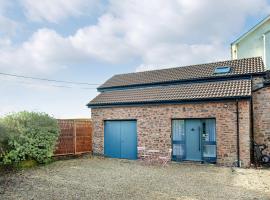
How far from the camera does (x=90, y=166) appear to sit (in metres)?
15.4

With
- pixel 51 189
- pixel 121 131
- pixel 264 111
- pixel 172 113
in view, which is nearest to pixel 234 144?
pixel 264 111

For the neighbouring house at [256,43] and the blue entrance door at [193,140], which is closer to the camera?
the blue entrance door at [193,140]

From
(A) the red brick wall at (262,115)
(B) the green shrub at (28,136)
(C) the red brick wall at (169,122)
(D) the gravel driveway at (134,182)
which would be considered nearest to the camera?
(D) the gravel driveway at (134,182)

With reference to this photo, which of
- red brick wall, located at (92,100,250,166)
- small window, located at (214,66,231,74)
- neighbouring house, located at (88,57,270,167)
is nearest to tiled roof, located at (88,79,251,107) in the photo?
neighbouring house, located at (88,57,270,167)

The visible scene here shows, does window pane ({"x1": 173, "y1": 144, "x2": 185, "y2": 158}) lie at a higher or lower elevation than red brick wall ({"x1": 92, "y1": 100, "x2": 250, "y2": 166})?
lower

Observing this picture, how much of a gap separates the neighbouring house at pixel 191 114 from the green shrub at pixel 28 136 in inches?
156

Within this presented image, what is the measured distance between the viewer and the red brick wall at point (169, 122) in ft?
49.1

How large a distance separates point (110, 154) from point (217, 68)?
817 centimetres

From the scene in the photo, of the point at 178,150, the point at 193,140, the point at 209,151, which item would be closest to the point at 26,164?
the point at 178,150

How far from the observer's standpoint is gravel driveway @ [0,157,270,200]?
9688mm

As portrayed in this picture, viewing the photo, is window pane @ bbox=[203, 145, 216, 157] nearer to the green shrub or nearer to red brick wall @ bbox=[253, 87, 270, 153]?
red brick wall @ bbox=[253, 87, 270, 153]

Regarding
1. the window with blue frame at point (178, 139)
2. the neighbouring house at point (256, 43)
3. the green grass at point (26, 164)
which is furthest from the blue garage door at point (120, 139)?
the neighbouring house at point (256, 43)

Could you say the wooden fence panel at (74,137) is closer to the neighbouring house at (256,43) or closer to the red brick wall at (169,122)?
the red brick wall at (169,122)

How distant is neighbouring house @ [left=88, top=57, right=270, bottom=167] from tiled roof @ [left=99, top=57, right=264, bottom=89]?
0.18 feet
